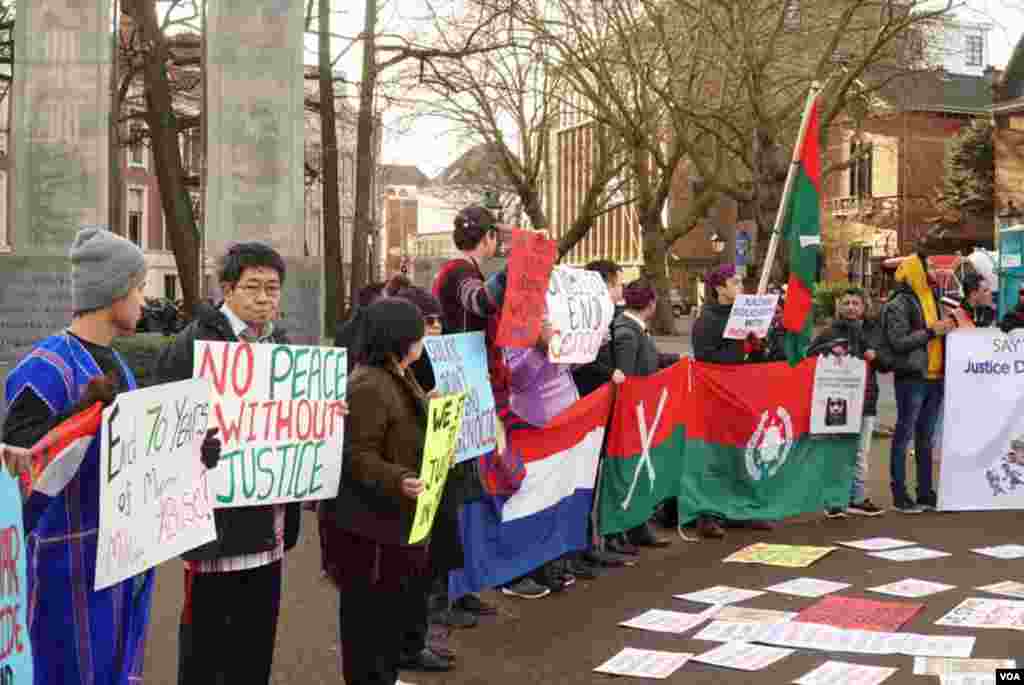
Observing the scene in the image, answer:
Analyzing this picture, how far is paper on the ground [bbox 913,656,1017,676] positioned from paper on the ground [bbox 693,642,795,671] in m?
0.63

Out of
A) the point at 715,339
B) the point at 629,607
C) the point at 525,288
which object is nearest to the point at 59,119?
the point at 715,339

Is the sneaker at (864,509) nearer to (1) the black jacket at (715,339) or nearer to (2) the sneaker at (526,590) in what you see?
(1) the black jacket at (715,339)

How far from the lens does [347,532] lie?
16.1 ft

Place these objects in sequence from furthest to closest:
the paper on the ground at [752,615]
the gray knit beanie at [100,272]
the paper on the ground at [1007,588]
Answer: the paper on the ground at [1007,588] < the paper on the ground at [752,615] < the gray knit beanie at [100,272]

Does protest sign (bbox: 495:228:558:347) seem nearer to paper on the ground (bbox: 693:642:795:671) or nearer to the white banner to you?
paper on the ground (bbox: 693:642:795:671)

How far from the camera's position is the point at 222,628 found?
433 centimetres

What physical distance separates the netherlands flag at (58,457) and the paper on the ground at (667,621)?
3.99m

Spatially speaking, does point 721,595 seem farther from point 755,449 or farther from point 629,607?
point 755,449

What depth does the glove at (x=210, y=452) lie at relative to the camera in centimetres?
405

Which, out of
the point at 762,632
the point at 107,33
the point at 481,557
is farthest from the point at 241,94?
the point at 762,632

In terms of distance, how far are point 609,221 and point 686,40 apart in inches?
3057

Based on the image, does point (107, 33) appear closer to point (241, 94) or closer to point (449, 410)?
point (241, 94)

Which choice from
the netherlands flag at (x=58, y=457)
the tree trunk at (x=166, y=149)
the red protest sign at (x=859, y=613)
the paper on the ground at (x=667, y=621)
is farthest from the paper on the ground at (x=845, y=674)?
the tree trunk at (x=166, y=149)

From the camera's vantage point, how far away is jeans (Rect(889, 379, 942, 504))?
10641 mm
